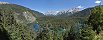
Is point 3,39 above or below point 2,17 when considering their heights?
below

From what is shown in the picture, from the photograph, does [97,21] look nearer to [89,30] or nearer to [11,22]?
[89,30]

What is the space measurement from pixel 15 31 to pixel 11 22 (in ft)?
14.4

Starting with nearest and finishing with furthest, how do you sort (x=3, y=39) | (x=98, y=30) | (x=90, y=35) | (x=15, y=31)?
(x=90, y=35)
(x=98, y=30)
(x=3, y=39)
(x=15, y=31)

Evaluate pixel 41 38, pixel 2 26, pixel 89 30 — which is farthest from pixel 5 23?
pixel 89 30

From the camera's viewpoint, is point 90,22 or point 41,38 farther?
point 41,38

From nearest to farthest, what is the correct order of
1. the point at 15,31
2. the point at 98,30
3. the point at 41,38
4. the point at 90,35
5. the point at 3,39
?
the point at 90,35
the point at 98,30
the point at 41,38
the point at 3,39
the point at 15,31

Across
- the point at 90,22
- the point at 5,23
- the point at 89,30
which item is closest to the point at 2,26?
the point at 5,23

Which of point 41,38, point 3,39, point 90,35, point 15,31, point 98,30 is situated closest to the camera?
point 90,35

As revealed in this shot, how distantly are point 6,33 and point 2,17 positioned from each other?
7700 mm

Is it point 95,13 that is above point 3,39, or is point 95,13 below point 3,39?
above

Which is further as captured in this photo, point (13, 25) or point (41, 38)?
point (13, 25)

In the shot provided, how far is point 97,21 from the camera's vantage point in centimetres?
5150

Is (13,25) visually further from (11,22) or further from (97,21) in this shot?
(97,21)

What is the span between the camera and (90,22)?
52.3 metres
